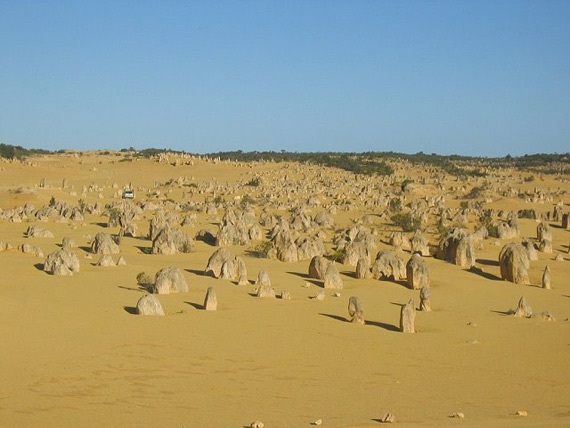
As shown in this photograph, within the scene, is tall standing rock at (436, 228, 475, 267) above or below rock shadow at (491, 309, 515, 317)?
above

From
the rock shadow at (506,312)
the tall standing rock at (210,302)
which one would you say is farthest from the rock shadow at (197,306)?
the rock shadow at (506,312)

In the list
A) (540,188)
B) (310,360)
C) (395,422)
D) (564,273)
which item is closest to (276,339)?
(310,360)

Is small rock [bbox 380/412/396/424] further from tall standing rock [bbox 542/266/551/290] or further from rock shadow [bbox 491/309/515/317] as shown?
tall standing rock [bbox 542/266/551/290]

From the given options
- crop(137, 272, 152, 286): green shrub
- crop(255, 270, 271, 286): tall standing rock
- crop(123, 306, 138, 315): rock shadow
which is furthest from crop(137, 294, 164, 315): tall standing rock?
crop(255, 270, 271, 286): tall standing rock

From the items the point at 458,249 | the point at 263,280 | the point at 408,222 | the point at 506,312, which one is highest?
the point at 408,222

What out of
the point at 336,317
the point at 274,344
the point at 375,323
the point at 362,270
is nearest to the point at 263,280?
the point at 336,317

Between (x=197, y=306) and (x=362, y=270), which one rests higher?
(x=362, y=270)

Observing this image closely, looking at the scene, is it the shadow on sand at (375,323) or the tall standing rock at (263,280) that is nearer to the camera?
the shadow on sand at (375,323)

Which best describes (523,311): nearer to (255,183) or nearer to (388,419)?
(388,419)

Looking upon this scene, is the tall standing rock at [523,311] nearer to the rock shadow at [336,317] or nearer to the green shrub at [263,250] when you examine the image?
the rock shadow at [336,317]

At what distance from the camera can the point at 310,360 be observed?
34.6 ft

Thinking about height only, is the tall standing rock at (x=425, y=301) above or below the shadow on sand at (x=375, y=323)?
above

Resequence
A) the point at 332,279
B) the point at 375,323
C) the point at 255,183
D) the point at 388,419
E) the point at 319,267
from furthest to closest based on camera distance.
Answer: the point at 255,183
the point at 319,267
the point at 332,279
the point at 375,323
the point at 388,419

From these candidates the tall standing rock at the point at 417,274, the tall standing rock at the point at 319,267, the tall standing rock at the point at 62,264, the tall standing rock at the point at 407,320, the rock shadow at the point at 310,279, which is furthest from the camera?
the tall standing rock at the point at 319,267
